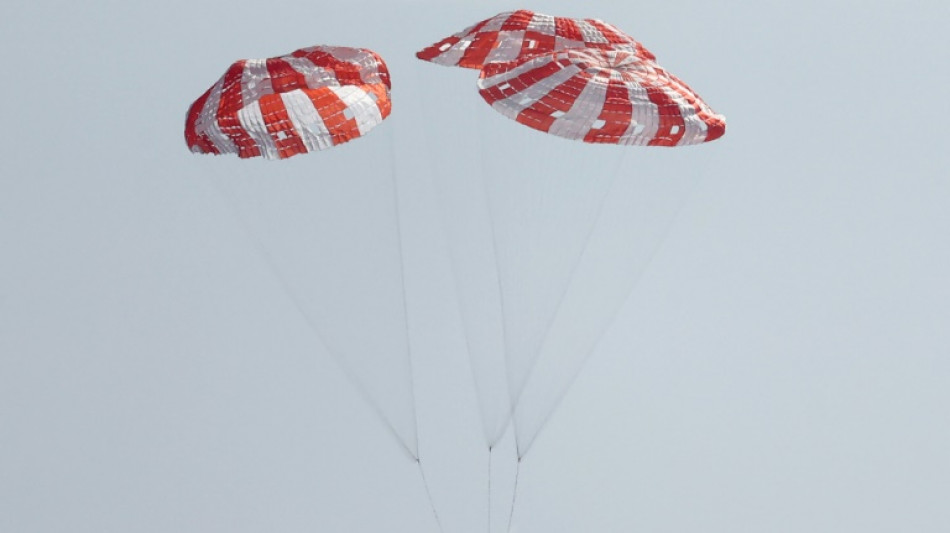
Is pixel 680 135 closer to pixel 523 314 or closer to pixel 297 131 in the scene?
pixel 523 314

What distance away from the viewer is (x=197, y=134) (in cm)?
1568

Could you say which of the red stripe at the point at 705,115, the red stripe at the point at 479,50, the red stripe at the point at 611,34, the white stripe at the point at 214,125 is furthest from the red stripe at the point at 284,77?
the red stripe at the point at 705,115

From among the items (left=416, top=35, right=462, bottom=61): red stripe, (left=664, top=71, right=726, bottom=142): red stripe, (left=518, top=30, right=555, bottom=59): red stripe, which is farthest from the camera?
(left=416, top=35, right=462, bottom=61): red stripe

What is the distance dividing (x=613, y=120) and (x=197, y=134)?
4624mm

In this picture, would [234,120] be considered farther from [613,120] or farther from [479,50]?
[613,120]

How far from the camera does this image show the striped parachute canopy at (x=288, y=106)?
1515 cm

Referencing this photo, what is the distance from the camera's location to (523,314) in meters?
16.7

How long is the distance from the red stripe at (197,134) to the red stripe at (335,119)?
4.16 ft

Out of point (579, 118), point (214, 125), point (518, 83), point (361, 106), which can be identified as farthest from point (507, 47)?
point (214, 125)

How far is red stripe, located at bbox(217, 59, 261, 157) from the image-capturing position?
1521 cm

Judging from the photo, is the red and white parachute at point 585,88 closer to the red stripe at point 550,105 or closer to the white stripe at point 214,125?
the red stripe at point 550,105

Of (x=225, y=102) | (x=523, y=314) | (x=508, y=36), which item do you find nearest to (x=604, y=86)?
(x=508, y=36)

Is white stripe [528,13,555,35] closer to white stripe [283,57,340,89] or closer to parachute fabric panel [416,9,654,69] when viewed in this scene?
parachute fabric panel [416,9,654,69]

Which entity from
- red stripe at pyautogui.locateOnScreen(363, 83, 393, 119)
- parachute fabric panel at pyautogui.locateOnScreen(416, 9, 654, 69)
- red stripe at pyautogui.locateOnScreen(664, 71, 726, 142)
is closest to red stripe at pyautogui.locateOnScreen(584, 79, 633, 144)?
red stripe at pyautogui.locateOnScreen(664, 71, 726, 142)
